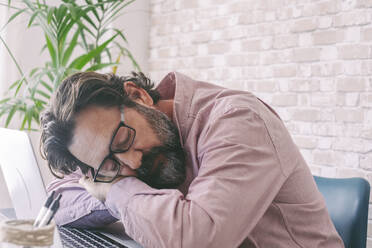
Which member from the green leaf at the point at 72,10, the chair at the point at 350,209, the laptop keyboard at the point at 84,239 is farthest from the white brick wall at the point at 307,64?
the laptop keyboard at the point at 84,239

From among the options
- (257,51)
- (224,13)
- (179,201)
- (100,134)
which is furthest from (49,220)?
(224,13)

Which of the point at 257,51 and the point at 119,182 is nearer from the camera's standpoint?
the point at 119,182

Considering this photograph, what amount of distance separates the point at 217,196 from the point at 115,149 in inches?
13.0

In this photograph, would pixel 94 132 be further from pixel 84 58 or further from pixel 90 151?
pixel 84 58

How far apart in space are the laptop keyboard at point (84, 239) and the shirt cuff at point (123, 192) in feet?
0.25

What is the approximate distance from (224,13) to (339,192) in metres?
1.63

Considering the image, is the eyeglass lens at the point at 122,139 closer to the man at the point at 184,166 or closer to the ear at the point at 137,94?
the man at the point at 184,166

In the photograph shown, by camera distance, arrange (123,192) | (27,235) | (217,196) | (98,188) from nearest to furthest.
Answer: (27,235) < (217,196) < (123,192) < (98,188)

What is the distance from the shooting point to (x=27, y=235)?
2.17 feet

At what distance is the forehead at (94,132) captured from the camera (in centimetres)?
117

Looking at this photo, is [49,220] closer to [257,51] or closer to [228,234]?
[228,234]

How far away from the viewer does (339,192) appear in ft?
5.10

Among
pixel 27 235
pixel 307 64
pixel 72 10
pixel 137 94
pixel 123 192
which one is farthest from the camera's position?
pixel 307 64

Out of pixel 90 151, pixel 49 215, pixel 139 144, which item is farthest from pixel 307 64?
pixel 49 215
